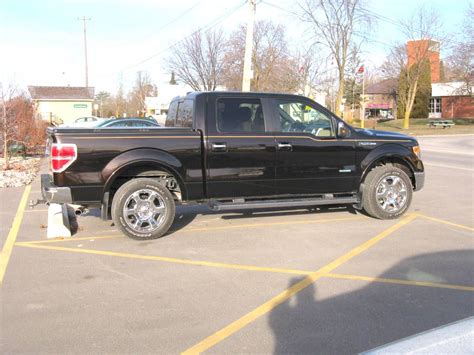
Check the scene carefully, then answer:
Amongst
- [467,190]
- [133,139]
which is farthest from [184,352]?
[467,190]

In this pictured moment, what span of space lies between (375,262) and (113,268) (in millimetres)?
3042

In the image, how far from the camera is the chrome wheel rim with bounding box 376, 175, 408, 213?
777cm

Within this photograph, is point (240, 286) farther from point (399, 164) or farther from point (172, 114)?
point (399, 164)

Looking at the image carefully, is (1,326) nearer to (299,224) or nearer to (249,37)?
(299,224)

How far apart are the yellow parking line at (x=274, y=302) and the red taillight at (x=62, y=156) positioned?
130 inches

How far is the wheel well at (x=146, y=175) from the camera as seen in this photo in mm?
6688

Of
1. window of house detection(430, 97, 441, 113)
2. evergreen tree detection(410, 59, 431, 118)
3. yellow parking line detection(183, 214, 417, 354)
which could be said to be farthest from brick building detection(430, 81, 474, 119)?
yellow parking line detection(183, 214, 417, 354)

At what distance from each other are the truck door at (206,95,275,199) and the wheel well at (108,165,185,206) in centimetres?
50

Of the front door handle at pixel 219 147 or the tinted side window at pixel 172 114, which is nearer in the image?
the front door handle at pixel 219 147

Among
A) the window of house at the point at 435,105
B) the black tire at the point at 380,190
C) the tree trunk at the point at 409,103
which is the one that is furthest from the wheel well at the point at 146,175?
the window of house at the point at 435,105

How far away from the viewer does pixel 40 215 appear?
28.3ft

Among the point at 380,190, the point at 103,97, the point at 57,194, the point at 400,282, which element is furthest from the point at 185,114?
the point at 103,97

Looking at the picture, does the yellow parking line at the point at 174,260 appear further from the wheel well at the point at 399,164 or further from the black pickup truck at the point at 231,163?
the wheel well at the point at 399,164

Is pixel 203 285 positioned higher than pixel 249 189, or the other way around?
pixel 249 189
